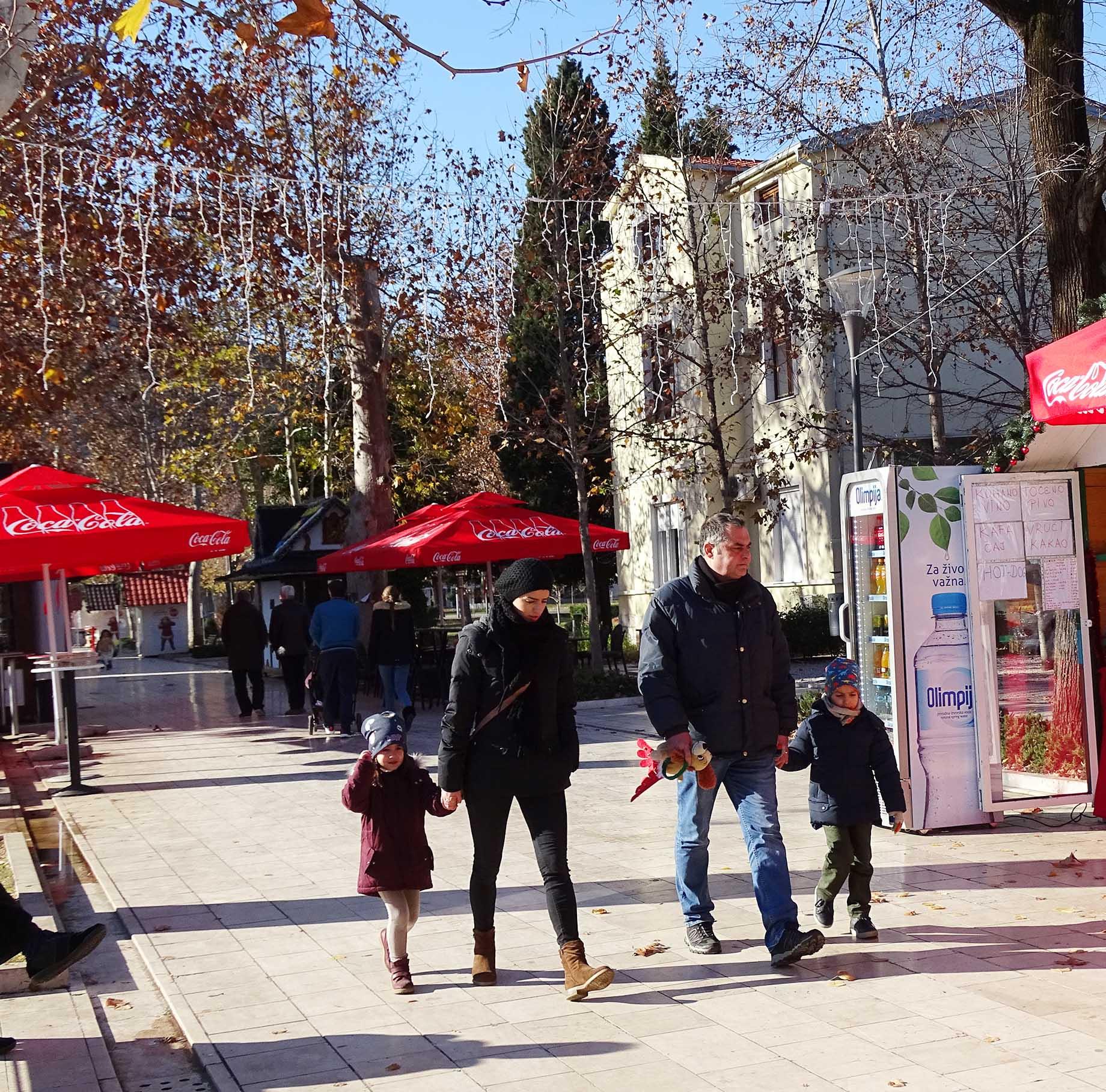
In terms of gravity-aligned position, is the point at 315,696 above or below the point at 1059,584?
below

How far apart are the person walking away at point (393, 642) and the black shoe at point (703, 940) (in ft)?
30.1

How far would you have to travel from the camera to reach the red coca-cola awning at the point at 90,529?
11625 millimetres

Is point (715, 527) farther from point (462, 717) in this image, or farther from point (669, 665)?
point (462, 717)

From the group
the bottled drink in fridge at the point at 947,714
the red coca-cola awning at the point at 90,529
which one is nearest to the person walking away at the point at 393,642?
the red coca-cola awning at the point at 90,529

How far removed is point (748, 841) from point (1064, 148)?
6.67 metres

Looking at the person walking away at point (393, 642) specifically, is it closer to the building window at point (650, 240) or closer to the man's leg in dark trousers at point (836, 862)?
the building window at point (650, 240)

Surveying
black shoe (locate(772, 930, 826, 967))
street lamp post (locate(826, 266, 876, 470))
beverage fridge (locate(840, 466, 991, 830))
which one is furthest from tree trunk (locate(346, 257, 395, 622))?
black shoe (locate(772, 930, 826, 967))

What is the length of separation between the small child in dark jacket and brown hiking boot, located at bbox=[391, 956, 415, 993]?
6.15ft

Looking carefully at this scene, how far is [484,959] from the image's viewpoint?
5.68 metres

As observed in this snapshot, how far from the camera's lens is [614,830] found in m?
9.30

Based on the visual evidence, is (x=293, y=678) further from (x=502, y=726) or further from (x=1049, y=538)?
(x=502, y=726)

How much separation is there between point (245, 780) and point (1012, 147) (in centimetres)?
1223

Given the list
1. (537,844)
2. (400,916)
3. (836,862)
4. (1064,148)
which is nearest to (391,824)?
(400,916)

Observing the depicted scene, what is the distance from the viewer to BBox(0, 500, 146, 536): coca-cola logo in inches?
456
